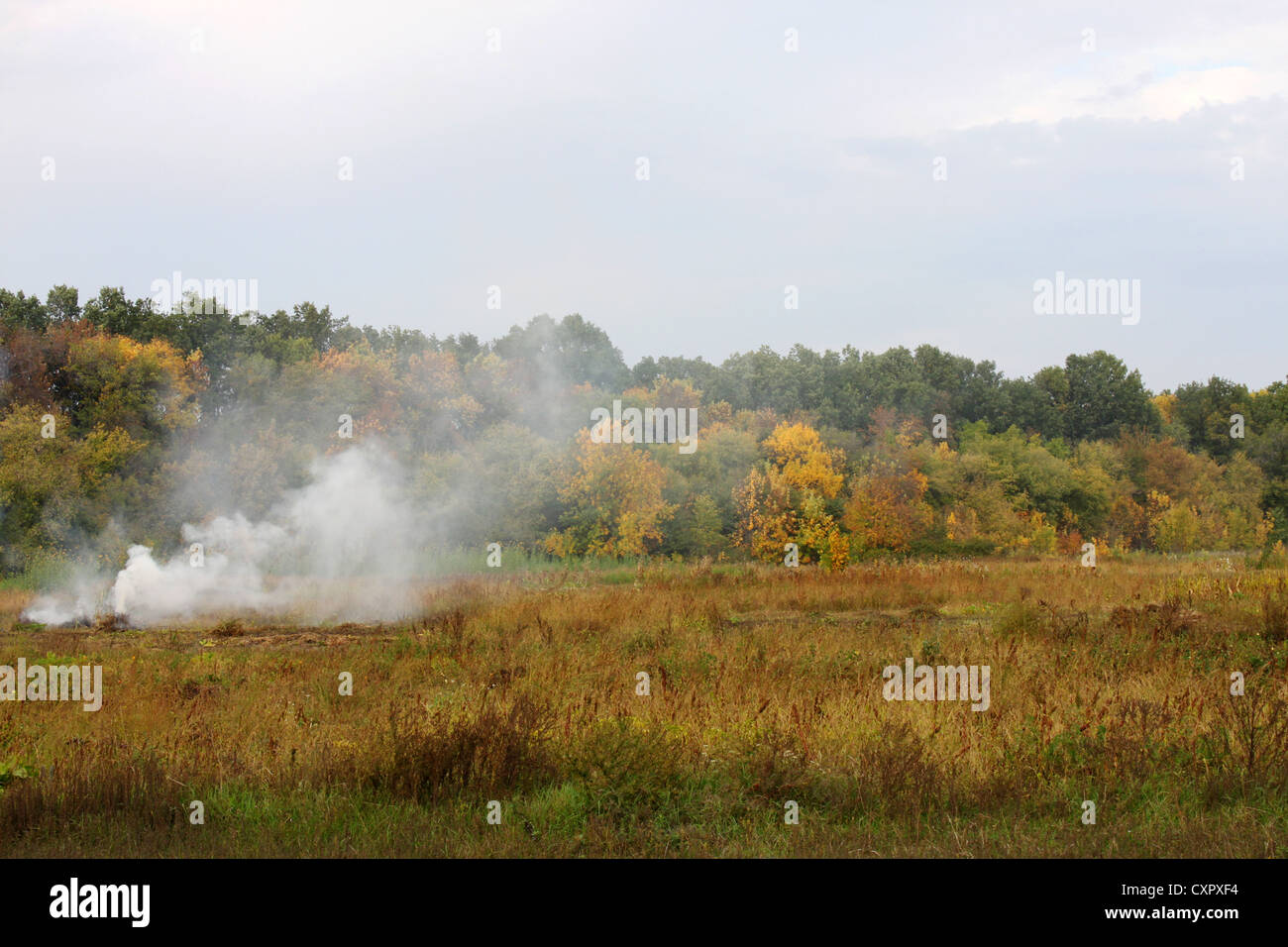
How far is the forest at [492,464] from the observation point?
34.0 metres

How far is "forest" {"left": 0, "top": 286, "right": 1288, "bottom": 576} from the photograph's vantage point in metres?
34.0

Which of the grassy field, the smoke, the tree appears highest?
the tree

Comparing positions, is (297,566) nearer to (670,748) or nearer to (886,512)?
(670,748)

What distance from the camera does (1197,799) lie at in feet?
21.9

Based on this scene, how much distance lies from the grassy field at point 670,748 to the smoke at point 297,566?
15.2ft

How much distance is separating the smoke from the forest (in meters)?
2.47

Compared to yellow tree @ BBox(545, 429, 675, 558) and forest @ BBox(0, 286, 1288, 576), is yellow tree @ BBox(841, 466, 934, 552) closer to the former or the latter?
forest @ BBox(0, 286, 1288, 576)

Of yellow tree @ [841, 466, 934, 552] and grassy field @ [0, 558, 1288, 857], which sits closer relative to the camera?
grassy field @ [0, 558, 1288, 857]

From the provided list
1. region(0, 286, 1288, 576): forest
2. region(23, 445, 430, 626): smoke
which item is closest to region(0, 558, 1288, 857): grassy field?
region(23, 445, 430, 626): smoke

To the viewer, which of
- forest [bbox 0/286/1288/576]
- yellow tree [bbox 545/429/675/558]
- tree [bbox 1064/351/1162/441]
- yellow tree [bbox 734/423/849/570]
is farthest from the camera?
tree [bbox 1064/351/1162/441]

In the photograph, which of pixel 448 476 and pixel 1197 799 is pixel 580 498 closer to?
pixel 448 476

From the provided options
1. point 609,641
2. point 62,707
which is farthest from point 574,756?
point 609,641

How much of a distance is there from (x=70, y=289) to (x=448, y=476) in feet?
79.4

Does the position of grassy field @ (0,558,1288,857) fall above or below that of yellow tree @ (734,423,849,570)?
below
